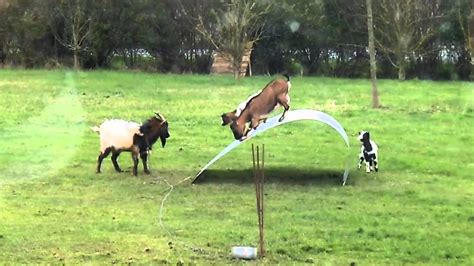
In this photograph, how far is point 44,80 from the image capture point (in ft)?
60.4

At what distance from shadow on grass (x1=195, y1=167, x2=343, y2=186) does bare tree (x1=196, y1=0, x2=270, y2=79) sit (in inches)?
471

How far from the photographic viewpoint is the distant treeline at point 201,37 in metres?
22.0

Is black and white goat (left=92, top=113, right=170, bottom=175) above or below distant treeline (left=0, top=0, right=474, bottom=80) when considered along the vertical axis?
below

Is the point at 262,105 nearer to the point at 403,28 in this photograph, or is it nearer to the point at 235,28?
the point at 235,28

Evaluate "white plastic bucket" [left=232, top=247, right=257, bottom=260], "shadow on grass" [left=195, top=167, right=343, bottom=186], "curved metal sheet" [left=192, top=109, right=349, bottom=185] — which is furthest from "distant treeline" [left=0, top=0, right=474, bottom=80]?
"white plastic bucket" [left=232, top=247, right=257, bottom=260]

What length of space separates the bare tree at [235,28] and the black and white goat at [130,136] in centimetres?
1193

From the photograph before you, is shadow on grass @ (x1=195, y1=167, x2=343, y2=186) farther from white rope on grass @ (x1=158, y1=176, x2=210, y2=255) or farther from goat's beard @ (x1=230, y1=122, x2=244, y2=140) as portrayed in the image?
goat's beard @ (x1=230, y1=122, x2=244, y2=140)

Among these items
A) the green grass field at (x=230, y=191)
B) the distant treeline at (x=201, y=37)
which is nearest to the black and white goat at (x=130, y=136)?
the green grass field at (x=230, y=191)

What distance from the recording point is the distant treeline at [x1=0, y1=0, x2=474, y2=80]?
22.0 m

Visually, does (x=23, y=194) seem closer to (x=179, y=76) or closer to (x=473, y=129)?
(x=473, y=129)

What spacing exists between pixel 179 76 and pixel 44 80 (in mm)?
3616

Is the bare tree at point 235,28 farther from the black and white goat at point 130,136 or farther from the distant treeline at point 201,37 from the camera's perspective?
the black and white goat at point 130,136

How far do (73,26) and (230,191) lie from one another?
16.1 metres

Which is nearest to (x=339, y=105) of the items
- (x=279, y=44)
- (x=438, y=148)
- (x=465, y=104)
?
(x=465, y=104)
